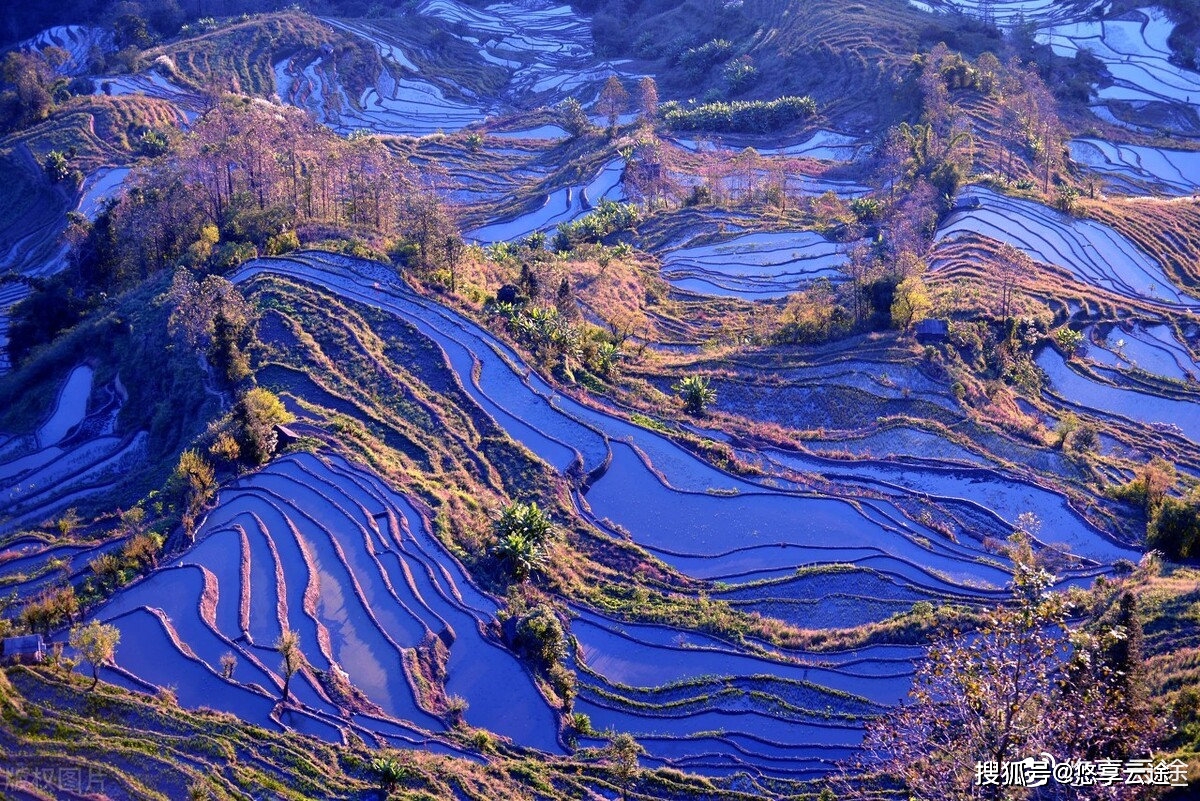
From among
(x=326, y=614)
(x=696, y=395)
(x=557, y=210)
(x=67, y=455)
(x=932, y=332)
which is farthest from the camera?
(x=557, y=210)

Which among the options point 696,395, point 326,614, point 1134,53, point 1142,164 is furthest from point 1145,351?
point 1134,53

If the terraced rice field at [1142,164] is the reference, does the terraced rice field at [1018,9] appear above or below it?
above

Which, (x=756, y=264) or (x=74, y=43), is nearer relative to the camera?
(x=756, y=264)

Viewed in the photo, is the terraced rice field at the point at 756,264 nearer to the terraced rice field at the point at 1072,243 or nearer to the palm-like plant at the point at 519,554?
the terraced rice field at the point at 1072,243

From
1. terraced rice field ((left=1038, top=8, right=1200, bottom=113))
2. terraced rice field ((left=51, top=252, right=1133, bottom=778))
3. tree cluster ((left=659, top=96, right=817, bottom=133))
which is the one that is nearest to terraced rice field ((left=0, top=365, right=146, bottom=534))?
terraced rice field ((left=51, top=252, right=1133, bottom=778))

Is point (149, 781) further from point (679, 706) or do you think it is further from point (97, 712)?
point (679, 706)

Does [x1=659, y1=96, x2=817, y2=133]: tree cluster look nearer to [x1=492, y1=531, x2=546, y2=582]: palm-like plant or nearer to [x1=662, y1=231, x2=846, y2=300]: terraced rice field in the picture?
[x1=662, y1=231, x2=846, y2=300]: terraced rice field

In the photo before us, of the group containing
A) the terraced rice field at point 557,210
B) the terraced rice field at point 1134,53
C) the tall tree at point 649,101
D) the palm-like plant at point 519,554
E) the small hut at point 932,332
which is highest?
the terraced rice field at point 1134,53

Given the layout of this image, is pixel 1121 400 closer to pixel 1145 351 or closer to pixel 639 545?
pixel 1145 351

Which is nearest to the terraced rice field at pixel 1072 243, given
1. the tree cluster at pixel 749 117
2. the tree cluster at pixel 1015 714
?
the tree cluster at pixel 749 117
